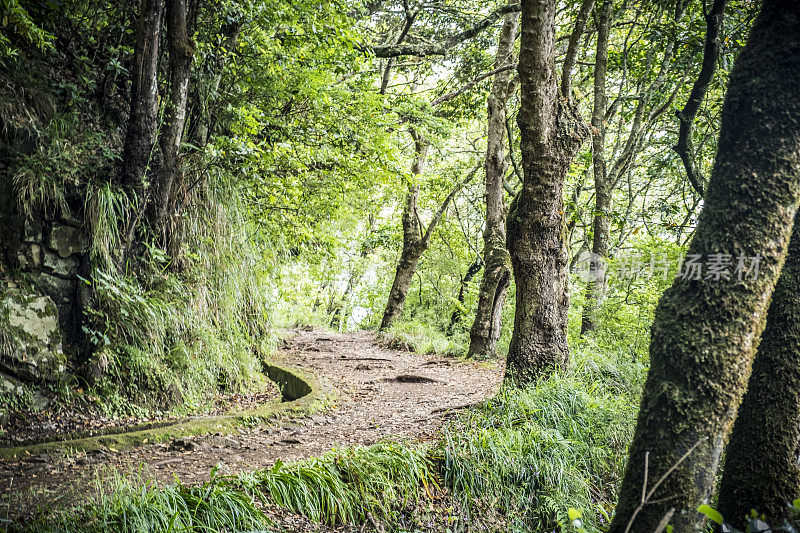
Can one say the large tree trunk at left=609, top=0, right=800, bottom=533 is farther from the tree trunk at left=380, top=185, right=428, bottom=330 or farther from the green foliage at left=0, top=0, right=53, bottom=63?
the tree trunk at left=380, top=185, right=428, bottom=330

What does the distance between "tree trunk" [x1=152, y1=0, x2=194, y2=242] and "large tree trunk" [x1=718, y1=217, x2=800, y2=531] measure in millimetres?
5691

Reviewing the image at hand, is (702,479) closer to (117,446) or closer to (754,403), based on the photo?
(754,403)

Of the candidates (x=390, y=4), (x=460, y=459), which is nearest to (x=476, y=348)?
(x=460, y=459)

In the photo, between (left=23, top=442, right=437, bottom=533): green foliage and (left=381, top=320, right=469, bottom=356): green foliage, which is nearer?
(left=23, top=442, right=437, bottom=533): green foliage

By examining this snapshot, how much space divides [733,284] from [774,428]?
156 cm

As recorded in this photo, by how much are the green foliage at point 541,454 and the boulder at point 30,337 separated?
12.3 feet

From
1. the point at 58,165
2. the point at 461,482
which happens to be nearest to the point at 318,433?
the point at 461,482

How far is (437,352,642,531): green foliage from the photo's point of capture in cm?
401

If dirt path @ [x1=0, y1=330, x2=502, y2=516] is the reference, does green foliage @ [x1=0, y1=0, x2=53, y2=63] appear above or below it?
above

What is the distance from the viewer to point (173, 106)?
17.4 feet

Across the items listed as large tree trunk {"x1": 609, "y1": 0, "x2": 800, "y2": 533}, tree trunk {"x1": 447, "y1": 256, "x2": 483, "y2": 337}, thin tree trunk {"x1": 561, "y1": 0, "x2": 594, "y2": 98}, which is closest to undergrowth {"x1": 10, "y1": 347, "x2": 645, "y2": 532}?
large tree trunk {"x1": 609, "y1": 0, "x2": 800, "y2": 533}

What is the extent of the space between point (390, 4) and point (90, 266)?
7.81 meters

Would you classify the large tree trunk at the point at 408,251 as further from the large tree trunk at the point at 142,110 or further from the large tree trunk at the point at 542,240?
the large tree trunk at the point at 142,110

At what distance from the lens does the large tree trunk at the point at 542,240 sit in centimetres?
553
